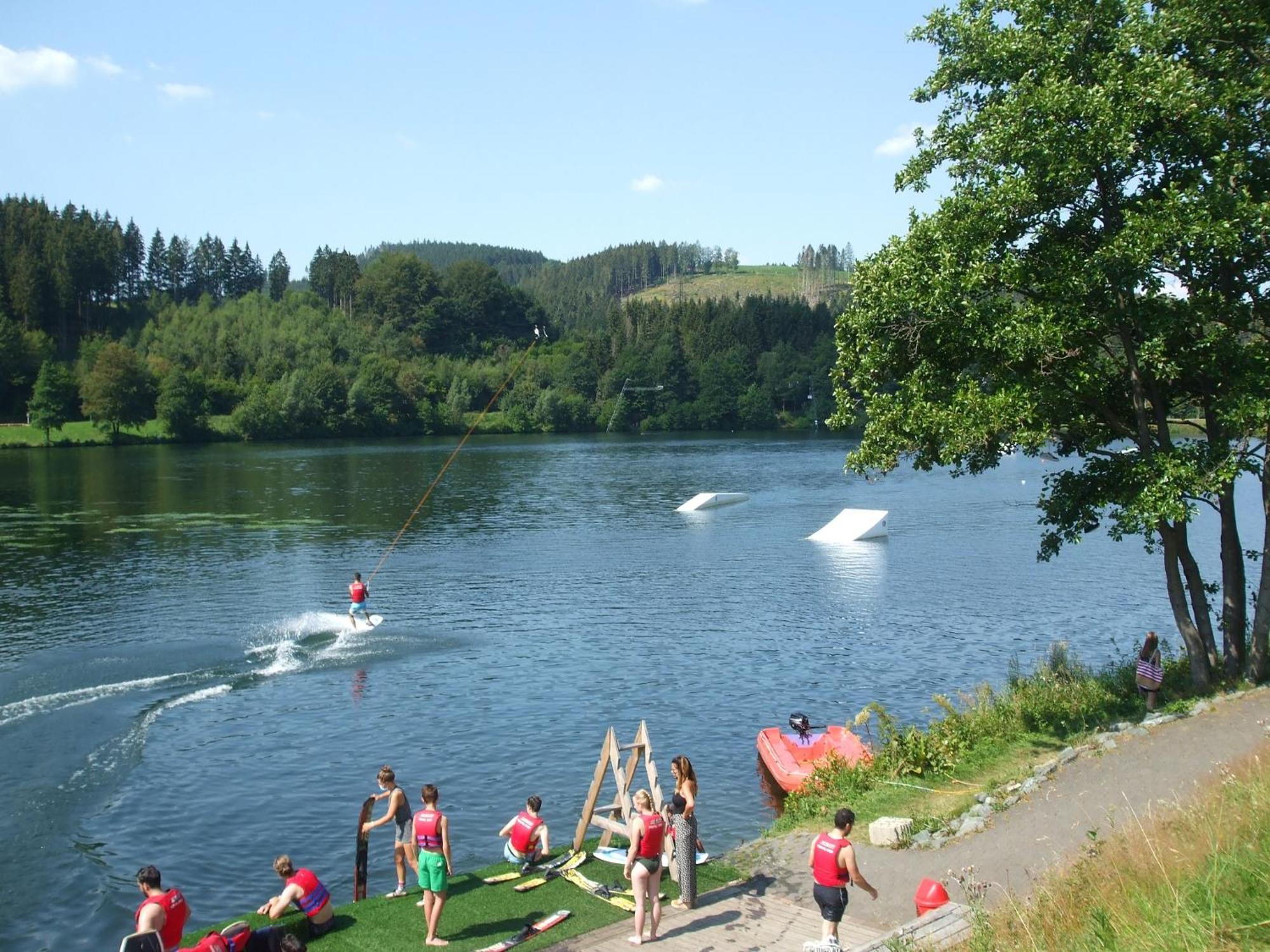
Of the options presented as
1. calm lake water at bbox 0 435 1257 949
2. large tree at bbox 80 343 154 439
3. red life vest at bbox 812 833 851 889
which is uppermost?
large tree at bbox 80 343 154 439

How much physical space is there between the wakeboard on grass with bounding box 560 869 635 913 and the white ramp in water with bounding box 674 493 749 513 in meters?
65.6

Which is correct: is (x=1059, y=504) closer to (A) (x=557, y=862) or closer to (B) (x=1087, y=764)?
(B) (x=1087, y=764)

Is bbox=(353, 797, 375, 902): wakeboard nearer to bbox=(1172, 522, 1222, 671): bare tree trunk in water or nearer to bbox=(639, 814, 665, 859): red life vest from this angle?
bbox=(639, 814, 665, 859): red life vest

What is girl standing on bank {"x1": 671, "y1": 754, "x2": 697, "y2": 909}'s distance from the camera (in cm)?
1684

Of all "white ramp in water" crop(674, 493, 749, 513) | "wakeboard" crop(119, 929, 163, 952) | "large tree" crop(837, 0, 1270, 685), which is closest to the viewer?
"wakeboard" crop(119, 929, 163, 952)

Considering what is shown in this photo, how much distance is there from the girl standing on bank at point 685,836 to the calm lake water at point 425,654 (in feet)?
19.6

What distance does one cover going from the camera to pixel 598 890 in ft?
58.3

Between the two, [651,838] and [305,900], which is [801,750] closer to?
[651,838]

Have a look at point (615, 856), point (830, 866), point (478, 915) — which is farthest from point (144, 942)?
point (830, 866)

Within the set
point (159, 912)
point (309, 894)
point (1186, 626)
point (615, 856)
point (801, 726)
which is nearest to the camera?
point (159, 912)

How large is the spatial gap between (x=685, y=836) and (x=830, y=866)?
2.93 metres

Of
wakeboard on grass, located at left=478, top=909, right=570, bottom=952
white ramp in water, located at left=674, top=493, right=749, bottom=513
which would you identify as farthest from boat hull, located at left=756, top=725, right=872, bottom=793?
white ramp in water, located at left=674, top=493, right=749, bottom=513

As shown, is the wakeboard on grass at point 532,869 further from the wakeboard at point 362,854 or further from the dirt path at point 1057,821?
the dirt path at point 1057,821

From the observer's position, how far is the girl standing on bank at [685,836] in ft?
55.3
